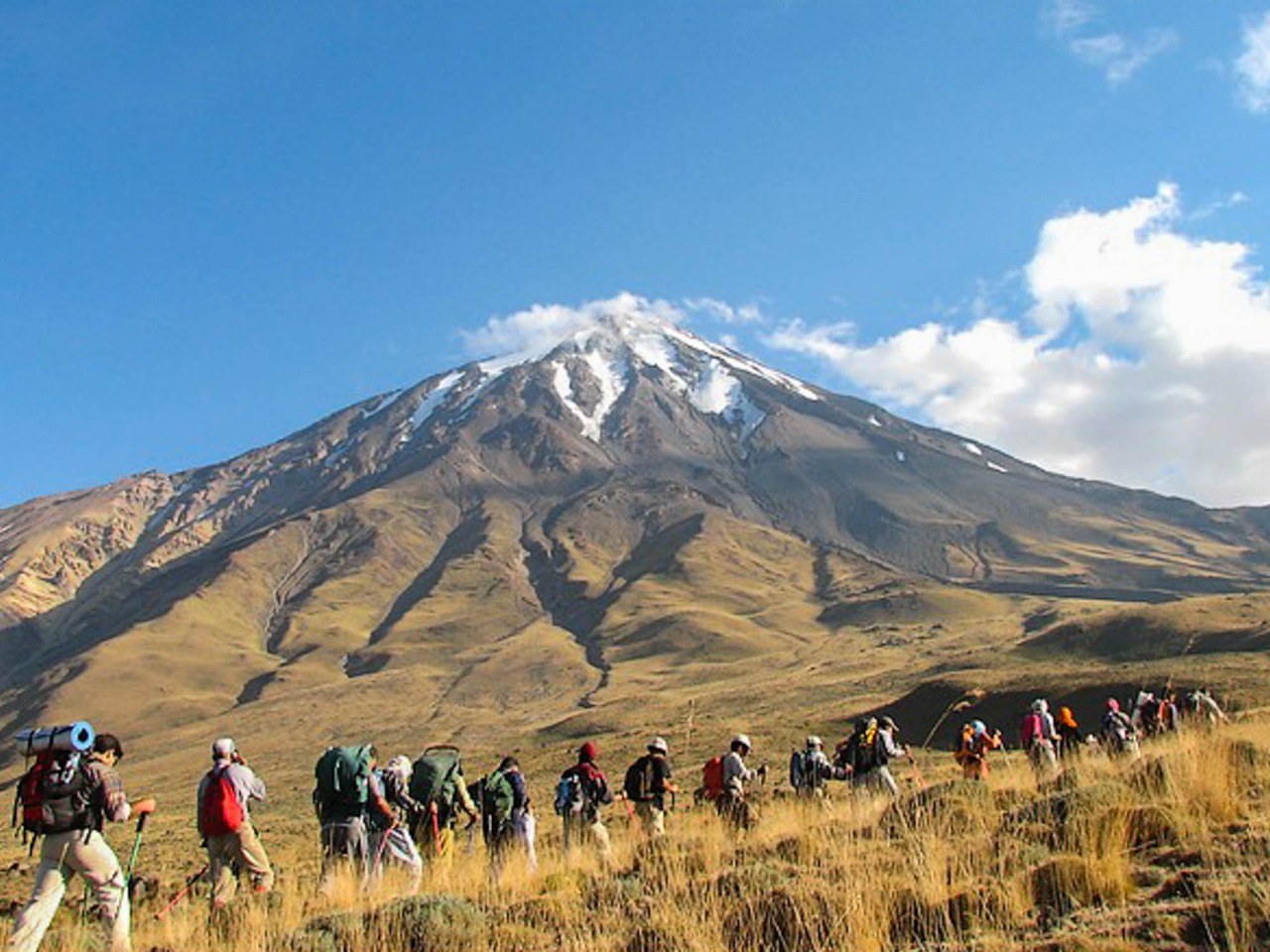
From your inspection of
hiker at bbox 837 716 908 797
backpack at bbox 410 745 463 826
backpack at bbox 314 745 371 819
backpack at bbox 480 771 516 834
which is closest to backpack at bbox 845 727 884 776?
hiker at bbox 837 716 908 797

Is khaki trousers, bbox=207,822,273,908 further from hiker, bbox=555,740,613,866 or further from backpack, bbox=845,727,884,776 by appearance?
backpack, bbox=845,727,884,776

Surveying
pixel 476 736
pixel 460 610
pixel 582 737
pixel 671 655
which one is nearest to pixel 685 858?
pixel 582 737

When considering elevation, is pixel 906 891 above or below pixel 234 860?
above

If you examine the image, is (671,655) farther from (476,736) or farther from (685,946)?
(685,946)

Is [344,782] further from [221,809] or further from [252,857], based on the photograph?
[221,809]

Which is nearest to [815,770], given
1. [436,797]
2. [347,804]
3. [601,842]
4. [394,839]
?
[601,842]

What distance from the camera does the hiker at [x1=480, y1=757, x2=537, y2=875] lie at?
11703 mm

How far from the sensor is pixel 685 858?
26.1 feet

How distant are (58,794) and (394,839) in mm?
3540

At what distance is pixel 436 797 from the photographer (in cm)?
1127

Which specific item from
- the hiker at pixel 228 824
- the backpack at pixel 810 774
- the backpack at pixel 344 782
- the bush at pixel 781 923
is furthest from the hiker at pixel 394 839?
the backpack at pixel 810 774

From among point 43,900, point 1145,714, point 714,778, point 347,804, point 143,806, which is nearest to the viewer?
point 43,900

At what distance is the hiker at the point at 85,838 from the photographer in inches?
263

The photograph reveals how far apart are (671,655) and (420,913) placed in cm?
13128
